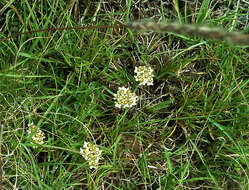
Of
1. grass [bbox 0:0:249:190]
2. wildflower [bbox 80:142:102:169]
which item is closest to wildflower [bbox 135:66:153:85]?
grass [bbox 0:0:249:190]

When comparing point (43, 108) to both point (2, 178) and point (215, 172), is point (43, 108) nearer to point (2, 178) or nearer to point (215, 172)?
point (2, 178)

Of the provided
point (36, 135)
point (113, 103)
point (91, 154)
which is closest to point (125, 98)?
point (113, 103)

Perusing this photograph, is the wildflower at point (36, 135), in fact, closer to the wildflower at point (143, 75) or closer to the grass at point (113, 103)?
the grass at point (113, 103)

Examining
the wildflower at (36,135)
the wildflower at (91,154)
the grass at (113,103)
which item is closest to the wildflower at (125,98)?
the grass at (113,103)

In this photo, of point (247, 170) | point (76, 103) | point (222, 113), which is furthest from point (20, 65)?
point (247, 170)

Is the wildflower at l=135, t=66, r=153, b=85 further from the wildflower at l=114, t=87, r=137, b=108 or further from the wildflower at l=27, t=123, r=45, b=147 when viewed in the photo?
the wildflower at l=27, t=123, r=45, b=147

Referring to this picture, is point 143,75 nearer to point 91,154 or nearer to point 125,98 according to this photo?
point 125,98
